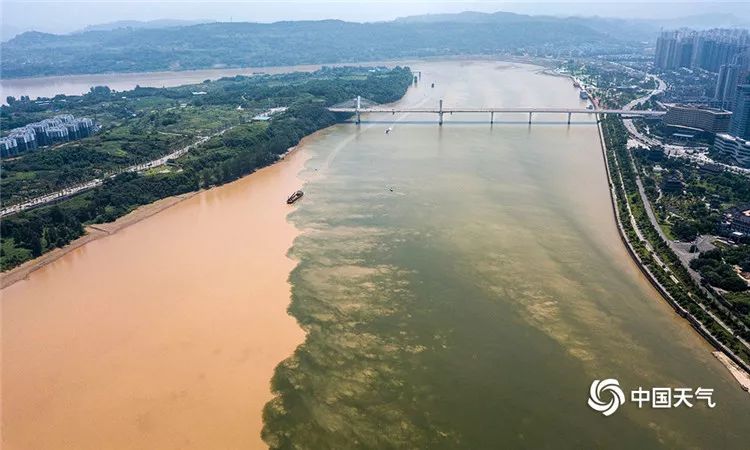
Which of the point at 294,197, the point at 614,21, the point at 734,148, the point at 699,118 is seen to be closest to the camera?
the point at 294,197

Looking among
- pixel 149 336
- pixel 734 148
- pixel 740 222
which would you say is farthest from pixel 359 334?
pixel 734 148

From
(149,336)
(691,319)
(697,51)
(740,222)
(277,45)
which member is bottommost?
(149,336)

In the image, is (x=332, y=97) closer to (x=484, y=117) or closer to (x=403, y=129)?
(x=403, y=129)

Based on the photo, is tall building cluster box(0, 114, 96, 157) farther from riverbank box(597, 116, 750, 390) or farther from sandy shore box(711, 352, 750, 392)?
sandy shore box(711, 352, 750, 392)

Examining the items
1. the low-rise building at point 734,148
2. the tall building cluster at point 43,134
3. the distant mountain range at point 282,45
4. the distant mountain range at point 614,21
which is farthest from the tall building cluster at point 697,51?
the tall building cluster at point 43,134

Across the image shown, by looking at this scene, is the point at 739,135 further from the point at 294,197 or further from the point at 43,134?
the point at 43,134

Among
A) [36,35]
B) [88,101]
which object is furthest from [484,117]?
[36,35]

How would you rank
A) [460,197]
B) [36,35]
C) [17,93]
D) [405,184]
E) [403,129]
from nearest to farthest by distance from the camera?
[460,197] < [405,184] < [403,129] < [17,93] < [36,35]
